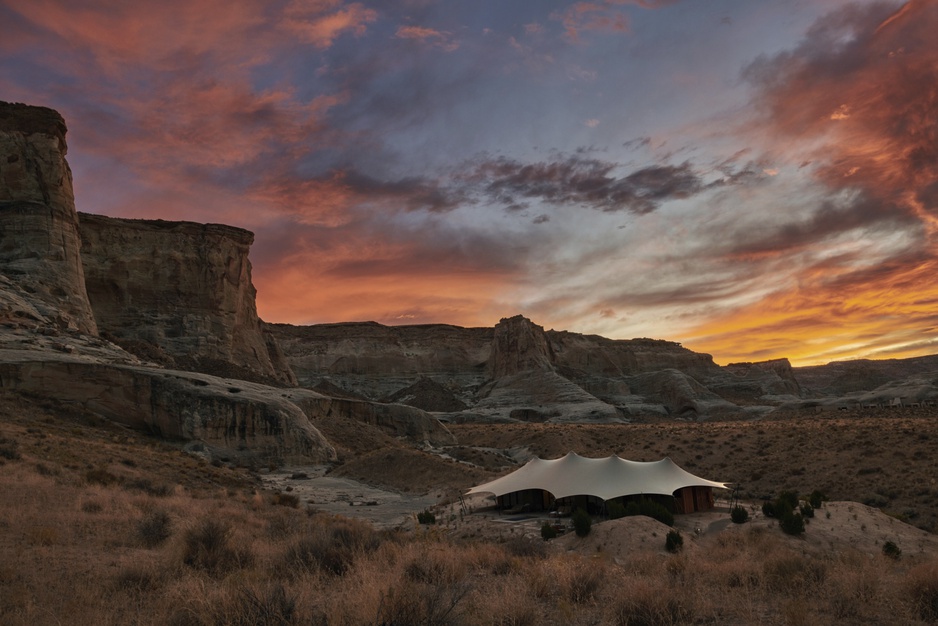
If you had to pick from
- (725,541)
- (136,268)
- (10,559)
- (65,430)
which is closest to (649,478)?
(725,541)

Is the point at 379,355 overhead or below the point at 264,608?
overhead

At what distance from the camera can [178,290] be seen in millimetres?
64625

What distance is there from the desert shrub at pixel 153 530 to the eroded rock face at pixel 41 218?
31.8 meters

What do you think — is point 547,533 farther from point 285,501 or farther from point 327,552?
point 327,552

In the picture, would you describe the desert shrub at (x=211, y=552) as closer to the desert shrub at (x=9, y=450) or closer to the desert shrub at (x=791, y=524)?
the desert shrub at (x=9, y=450)

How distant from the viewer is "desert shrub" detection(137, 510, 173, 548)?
10992 millimetres

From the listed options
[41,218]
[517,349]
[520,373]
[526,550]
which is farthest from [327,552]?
[517,349]

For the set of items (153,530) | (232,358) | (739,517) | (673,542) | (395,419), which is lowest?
(739,517)

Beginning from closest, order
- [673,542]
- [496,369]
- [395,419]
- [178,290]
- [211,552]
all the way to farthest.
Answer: [211,552] < [673,542] < [395,419] < [178,290] < [496,369]

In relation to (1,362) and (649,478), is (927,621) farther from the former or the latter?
(1,362)

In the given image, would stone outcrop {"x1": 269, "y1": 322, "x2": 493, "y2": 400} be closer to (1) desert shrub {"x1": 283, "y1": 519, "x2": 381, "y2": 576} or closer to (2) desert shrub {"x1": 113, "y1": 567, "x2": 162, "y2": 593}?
(1) desert shrub {"x1": 283, "y1": 519, "x2": 381, "y2": 576}

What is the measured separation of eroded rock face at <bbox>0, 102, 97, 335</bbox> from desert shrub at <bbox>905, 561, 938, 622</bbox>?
142 feet

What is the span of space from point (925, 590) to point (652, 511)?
45.3ft

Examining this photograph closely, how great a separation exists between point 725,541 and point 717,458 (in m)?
23.8
